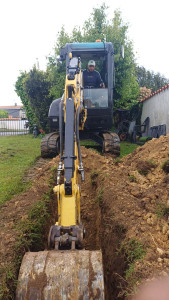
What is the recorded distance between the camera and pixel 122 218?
12.0 ft

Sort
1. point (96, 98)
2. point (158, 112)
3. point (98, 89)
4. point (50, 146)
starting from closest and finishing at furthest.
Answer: point (98, 89) < point (96, 98) < point (50, 146) < point (158, 112)

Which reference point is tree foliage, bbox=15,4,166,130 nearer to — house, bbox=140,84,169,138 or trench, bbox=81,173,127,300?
house, bbox=140,84,169,138

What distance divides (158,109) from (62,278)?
37.9ft

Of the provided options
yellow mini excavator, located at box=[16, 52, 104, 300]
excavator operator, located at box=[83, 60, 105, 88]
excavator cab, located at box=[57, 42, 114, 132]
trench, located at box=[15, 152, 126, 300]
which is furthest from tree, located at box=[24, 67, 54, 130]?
yellow mini excavator, located at box=[16, 52, 104, 300]

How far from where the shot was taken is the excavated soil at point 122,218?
273cm

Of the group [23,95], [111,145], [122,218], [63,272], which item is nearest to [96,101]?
[111,145]

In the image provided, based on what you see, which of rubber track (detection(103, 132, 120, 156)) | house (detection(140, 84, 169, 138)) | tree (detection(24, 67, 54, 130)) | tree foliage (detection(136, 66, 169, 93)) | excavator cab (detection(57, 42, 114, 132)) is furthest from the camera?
tree foliage (detection(136, 66, 169, 93))

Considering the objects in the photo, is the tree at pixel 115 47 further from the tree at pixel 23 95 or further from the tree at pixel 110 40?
the tree at pixel 23 95

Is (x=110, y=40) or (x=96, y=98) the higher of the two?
(x=110, y=40)

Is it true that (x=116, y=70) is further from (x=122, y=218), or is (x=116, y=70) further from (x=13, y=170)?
(x=122, y=218)

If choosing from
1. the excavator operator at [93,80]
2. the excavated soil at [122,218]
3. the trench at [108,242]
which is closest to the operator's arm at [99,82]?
the excavator operator at [93,80]

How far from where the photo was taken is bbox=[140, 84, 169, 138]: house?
11470 millimetres

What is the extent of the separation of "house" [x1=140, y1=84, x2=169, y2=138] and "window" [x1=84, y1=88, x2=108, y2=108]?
4117 millimetres

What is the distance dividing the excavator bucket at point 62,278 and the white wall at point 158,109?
9544 millimetres
